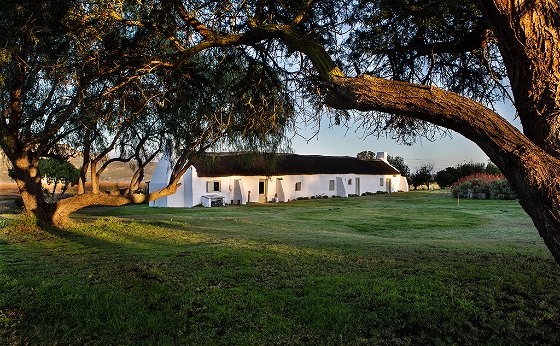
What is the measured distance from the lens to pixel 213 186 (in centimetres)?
3812

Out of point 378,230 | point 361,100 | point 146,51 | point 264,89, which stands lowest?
point 378,230

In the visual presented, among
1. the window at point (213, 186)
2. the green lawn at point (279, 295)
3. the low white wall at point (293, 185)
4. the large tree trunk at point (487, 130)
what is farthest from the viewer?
the window at point (213, 186)

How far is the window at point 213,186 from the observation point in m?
37.8

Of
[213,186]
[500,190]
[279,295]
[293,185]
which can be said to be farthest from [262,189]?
[279,295]

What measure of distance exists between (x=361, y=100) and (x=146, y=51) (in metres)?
4.98

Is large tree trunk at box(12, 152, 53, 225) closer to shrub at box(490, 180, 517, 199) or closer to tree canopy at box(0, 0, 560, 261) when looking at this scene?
tree canopy at box(0, 0, 560, 261)

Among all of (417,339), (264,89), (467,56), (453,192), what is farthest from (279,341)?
(453,192)

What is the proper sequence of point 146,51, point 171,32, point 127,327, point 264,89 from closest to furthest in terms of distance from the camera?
point 127,327 < point 171,32 < point 146,51 < point 264,89

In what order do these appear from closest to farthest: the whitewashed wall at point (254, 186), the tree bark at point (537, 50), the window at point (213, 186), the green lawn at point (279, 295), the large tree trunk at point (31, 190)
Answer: the tree bark at point (537, 50) < the green lawn at point (279, 295) < the large tree trunk at point (31, 190) < the whitewashed wall at point (254, 186) < the window at point (213, 186)

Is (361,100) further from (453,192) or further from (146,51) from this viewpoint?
(453,192)

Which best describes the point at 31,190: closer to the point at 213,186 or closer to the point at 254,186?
the point at 213,186

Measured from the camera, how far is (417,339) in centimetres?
460

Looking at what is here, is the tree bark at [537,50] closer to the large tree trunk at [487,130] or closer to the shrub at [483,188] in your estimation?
the large tree trunk at [487,130]

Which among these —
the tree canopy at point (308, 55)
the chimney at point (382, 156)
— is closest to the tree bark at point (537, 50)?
the tree canopy at point (308, 55)
